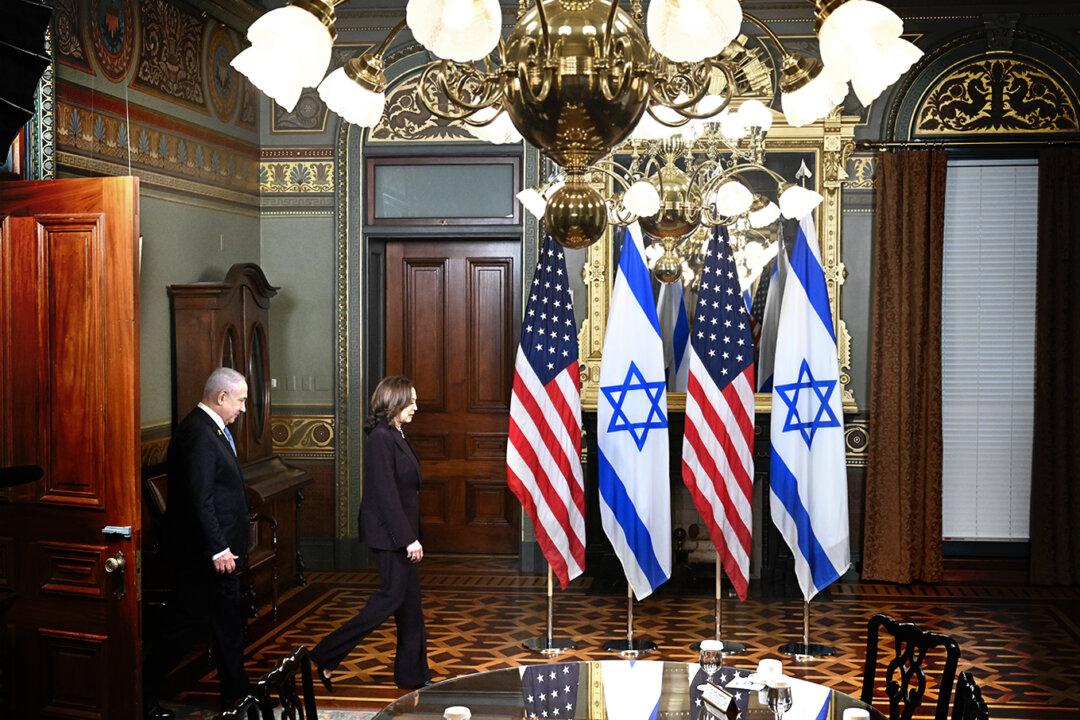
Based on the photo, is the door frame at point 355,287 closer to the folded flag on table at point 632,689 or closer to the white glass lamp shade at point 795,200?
the white glass lamp shade at point 795,200

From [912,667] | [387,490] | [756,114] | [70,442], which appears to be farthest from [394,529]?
[912,667]

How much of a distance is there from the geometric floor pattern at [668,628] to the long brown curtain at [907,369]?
0.35m

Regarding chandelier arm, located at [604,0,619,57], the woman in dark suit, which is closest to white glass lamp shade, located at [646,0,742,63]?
chandelier arm, located at [604,0,619,57]

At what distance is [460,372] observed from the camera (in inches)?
347

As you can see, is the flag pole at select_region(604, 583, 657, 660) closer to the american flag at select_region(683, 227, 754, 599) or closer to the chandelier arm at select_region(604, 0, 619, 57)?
the american flag at select_region(683, 227, 754, 599)

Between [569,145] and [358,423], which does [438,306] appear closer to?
[358,423]

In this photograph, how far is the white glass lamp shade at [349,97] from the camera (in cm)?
276

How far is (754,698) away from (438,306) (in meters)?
5.89

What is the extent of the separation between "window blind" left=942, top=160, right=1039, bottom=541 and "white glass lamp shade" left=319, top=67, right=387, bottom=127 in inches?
261

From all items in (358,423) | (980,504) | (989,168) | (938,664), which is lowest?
(938,664)

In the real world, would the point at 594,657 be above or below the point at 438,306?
below

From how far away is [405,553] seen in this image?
5.54 meters

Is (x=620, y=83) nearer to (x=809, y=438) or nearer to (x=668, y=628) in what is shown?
(x=809, y=438)

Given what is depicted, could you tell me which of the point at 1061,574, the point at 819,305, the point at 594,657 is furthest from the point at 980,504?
the point at 594,657
